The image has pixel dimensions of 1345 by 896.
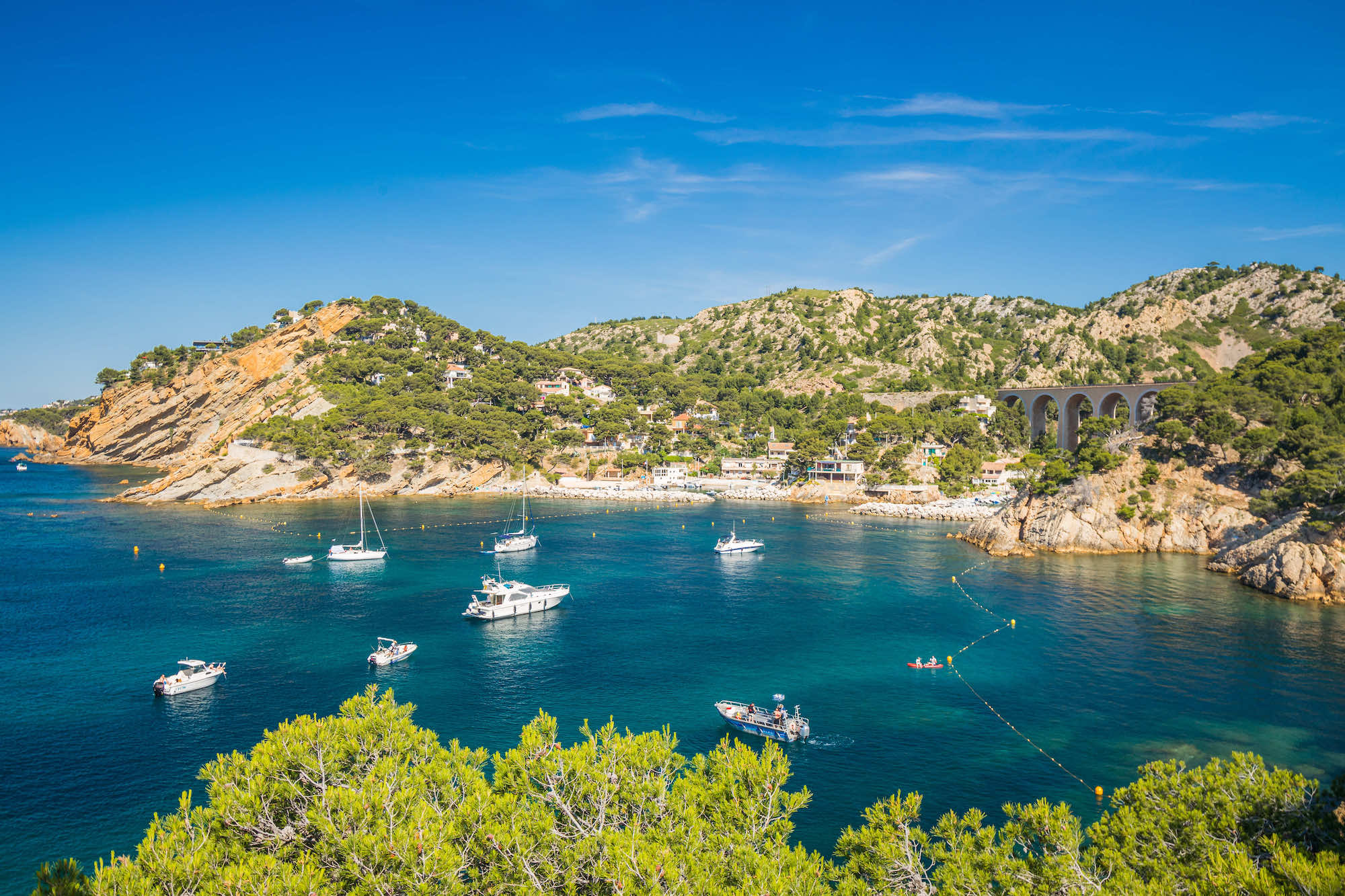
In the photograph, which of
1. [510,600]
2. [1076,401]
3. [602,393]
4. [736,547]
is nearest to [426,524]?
[736,547]

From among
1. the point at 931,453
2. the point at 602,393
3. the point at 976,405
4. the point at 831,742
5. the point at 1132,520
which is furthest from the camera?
the point at 602,393

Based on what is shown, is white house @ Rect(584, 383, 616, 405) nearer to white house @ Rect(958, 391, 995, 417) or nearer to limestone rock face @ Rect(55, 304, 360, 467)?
limestone rock face @ Rect(55, 304, 360, 467)

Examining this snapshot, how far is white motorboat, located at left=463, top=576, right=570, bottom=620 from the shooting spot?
48.2 m

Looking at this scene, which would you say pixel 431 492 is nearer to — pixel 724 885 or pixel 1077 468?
pixel 1077 468

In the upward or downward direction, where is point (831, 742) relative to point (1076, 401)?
downward

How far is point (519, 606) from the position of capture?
49219 millimetres

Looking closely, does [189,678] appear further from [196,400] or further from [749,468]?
[196,400]

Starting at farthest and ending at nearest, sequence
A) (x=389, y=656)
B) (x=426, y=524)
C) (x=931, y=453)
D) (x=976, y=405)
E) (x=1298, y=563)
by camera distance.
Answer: (x=976, y=405) < (x=931, y=453) < (x=426, y=524) < (x=1298, y=563) < (x=389, y=656)

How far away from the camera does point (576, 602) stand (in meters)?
52.6

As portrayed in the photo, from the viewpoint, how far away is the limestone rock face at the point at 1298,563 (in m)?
50.0

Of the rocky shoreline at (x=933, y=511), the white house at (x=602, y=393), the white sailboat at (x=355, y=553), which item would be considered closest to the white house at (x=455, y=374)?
the white house at (x=602, y=393)

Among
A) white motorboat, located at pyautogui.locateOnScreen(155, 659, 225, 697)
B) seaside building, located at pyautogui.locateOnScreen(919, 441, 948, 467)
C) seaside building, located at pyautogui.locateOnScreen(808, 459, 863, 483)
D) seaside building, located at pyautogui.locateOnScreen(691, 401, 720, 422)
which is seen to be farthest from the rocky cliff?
seaside building, located at pyautogui.locateOnScreen(691, 401, 720, 422)

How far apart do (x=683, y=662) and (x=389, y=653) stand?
1568 cm

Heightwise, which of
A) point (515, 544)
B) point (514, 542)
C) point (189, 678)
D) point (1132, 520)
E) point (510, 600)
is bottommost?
point (189, 678)
